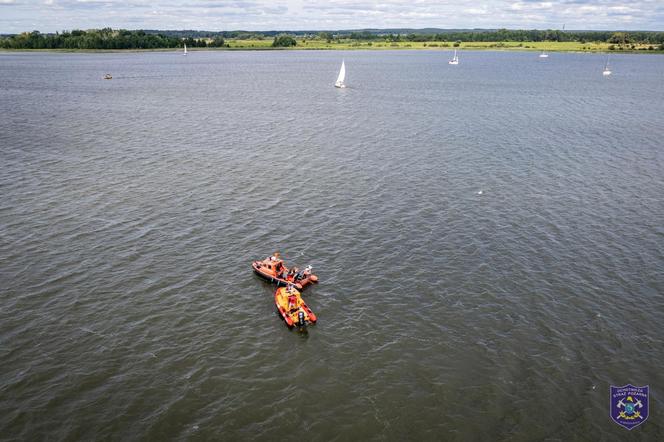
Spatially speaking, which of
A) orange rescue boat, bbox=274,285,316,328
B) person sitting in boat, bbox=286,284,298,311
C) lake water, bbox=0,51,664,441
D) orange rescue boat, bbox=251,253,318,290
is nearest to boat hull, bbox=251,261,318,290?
orange rescue boat, bbox=251,253,318,290

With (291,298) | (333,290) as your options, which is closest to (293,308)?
(291,298)

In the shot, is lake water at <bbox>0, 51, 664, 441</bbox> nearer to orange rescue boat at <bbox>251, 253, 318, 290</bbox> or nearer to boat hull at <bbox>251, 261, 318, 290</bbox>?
boat hull at <bbox>251, 261, 318, 290</bbox>

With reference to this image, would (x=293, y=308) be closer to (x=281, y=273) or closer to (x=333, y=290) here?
(x=333, y=290)

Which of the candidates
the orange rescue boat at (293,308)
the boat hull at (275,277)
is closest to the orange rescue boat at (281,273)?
the boat hull at (275,277)

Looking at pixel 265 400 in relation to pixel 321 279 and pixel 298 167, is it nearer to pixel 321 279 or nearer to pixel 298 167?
pixel 321 279

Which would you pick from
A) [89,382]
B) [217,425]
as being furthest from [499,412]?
[89,382]

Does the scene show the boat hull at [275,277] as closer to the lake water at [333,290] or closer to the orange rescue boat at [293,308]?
the lake water at [333,290]

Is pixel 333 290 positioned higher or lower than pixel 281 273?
lower
